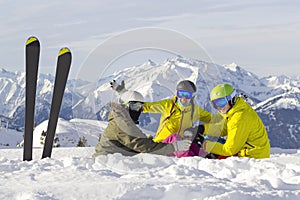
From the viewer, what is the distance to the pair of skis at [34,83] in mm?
9016

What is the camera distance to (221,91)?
8.39 meters

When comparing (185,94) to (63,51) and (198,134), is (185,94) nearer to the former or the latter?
(198,134)

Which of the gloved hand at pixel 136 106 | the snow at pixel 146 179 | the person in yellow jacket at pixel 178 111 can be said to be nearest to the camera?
the snow at pixel 146 179

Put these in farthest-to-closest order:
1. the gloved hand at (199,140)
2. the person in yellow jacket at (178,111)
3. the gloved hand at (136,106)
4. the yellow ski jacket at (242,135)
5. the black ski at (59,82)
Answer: the black ski at (59,82)
the person in yellow jacket at (178,111)
the gloved hand at (136,106)
the gloved hand at (199,140)
the yellow ski jacket at (242,135)

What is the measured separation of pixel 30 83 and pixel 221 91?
313 centimetres

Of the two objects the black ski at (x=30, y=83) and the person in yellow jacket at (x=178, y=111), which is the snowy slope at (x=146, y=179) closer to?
the person in yellow jacket at (x=178, y=111)

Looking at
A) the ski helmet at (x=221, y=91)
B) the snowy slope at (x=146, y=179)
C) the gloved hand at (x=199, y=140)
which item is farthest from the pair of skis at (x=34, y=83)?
→ the ski helmet at (x=221, y=91)

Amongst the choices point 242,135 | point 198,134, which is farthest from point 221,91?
point 198,134

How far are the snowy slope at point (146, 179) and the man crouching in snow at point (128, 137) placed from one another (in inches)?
26.7

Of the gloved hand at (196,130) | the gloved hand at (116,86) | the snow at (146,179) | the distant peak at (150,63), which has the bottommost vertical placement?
the snow at (146,179)

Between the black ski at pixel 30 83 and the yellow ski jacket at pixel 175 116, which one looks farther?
the yellow ski jacket at pixel 175 116

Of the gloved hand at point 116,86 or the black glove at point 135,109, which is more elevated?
the gloved hand at point 116,86

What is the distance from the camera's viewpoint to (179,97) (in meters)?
9.13

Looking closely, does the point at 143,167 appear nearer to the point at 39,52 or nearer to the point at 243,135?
the point at 243,135
